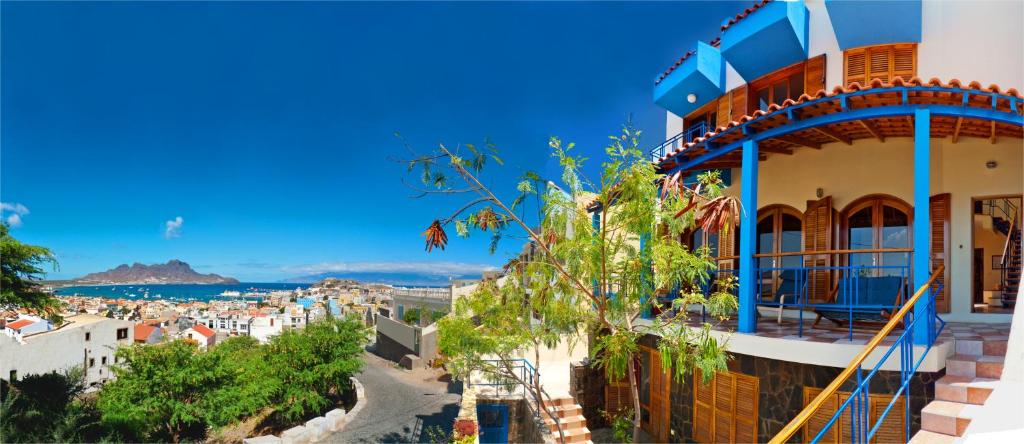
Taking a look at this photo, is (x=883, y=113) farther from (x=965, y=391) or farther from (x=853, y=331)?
(x=965, y=391)

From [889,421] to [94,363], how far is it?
3750 centimetres

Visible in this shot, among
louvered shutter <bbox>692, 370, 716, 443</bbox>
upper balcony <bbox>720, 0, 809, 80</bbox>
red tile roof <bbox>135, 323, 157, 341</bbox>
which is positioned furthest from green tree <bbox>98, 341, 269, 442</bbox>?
red tile roof <bbox>135, 323, 157, 341</bbox>

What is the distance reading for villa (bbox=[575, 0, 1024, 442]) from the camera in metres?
5.29

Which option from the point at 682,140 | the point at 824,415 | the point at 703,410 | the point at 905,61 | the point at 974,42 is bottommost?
the point at 703,410

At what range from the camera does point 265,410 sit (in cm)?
2125

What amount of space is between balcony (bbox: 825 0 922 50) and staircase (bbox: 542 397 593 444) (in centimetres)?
777

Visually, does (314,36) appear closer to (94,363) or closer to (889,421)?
(94,363)

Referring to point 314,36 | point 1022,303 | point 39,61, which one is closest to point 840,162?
point 1022,303

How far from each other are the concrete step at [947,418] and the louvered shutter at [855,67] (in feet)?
20.1

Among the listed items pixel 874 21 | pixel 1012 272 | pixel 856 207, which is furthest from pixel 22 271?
pixel 1012 272

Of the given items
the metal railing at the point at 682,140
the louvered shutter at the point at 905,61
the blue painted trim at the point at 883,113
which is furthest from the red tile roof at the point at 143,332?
the louvered shutter at the point at 905,61

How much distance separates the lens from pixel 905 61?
828 cm

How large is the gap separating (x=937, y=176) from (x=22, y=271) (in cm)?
2216

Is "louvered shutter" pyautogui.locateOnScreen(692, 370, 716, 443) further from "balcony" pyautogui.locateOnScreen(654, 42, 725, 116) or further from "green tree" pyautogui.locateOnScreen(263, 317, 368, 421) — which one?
"green tree" pyautogui.locateOnScreen(263, 317, 368, 421)
